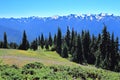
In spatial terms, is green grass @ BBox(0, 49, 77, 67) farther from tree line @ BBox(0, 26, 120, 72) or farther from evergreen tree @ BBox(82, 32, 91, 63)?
evergreen tree @ BBox(82, 32, 91, 63)

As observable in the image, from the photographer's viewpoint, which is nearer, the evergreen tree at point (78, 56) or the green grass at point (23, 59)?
the green grass at point (23, 59)

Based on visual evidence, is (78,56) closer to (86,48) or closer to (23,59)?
(86,48)

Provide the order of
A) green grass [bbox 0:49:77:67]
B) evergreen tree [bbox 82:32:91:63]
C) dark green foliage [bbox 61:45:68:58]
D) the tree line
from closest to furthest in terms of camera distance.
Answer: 1. green grass [bbox 0:49:77:67]
2. the tree line
3. evergreen tree [bbox 82:32:91:63]
4. dark green foliage [bbox 61:45:68:58]

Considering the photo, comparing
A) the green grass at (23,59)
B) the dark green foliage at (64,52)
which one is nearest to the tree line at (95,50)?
the dark green foliage at (64,52)

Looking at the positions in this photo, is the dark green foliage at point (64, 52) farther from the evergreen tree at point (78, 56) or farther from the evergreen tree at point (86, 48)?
the evergreen tree at point (78, 56)

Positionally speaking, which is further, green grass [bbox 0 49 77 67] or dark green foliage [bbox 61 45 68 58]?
dark green foliage [bbox 61 45 68 58]

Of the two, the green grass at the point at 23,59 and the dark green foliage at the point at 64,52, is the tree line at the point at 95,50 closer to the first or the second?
the dark green foliage at the point at 64,52

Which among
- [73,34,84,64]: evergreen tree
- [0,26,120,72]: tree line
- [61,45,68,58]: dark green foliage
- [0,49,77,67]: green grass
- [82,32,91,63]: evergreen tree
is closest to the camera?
[0,49,77,67]: green grass

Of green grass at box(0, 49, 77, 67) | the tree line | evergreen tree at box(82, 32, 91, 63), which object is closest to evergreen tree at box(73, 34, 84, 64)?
the tree line

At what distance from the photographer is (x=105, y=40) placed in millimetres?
105125

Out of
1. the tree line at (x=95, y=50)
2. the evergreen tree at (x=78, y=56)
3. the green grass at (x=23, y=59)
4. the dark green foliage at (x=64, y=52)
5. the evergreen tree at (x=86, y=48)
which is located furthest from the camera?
the dark green foliage at (x=64, y=52)

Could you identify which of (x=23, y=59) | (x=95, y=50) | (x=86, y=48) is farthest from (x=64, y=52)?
(x=23, y=59)

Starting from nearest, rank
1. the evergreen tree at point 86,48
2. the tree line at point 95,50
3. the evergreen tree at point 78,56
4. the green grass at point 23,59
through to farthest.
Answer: the green grass at point 23,59 → the tree line at point 95,50 → the evergreen tree at point 78,56 → the evergreen tree at point 86,48

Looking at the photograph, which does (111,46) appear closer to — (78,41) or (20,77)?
(78,41)
